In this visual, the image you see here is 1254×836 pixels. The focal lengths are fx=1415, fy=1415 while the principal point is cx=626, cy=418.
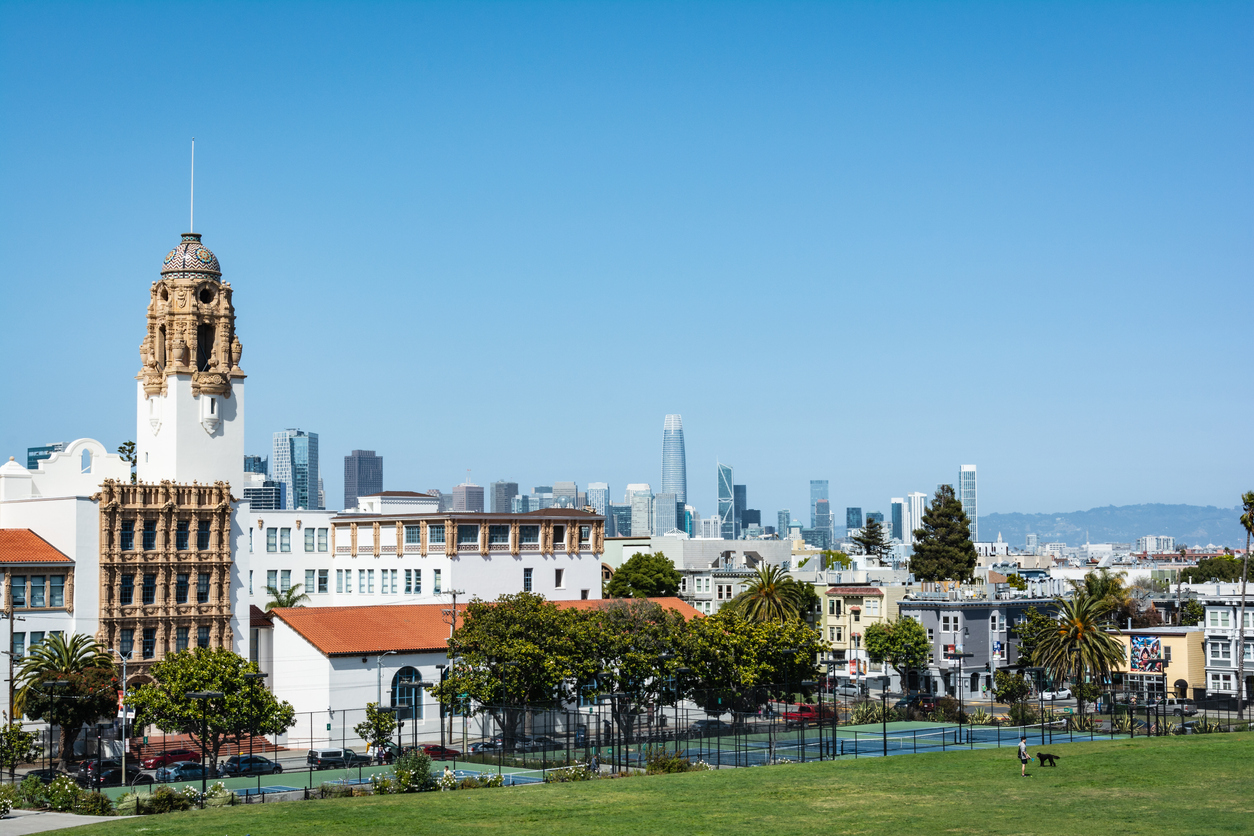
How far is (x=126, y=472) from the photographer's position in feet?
339

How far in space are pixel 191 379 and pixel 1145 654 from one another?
79.0 meters

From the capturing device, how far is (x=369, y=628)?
91.7 metres

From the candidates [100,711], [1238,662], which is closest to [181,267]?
[100,711]

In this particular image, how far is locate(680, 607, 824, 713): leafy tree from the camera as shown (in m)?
85.6

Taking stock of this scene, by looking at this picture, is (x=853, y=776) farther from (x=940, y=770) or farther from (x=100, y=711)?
(x=100, y=711)

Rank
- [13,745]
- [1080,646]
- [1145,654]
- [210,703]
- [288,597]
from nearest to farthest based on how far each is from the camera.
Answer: [13,745]
[210,703]
[1080,646]
[1145,654]
[288,597]

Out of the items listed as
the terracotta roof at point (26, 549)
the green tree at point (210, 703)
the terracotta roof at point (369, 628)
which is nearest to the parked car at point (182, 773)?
the green tree at point (210, 703)

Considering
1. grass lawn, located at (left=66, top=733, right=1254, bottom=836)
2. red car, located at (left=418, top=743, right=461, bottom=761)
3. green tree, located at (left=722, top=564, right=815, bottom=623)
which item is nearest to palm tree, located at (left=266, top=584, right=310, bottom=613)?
green tree, located at (left=722, top=564, right=815, bottom=623)

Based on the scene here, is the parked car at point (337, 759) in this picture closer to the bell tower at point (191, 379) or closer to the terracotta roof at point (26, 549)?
the terracotta roof at point (26, 549)

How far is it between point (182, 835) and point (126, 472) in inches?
2409

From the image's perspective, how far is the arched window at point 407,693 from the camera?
8925 cm

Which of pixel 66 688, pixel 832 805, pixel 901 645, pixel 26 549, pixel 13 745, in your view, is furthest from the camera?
pixel 901 645

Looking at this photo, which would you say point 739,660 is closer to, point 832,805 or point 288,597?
point 832,805

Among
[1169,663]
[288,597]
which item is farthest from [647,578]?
[1169,663]
